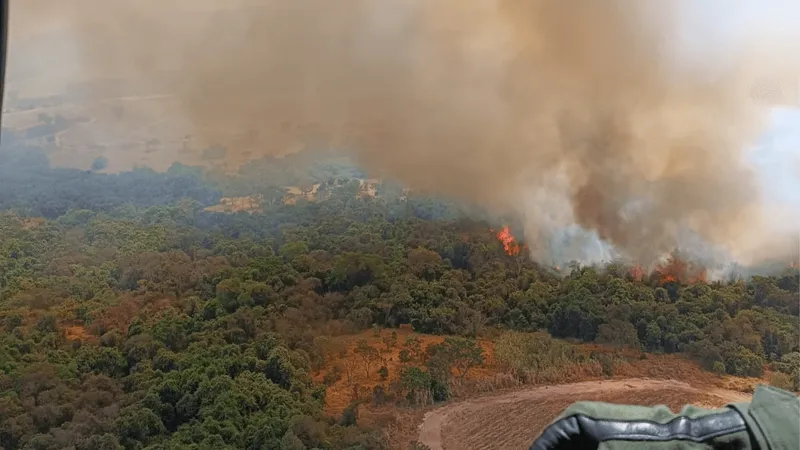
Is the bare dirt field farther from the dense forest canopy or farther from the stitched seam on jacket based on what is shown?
the stitched seam on jacket

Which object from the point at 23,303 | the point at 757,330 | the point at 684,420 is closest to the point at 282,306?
the point at 23,303

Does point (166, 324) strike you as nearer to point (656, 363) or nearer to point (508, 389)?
point (508, 389)

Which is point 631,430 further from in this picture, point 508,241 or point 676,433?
point 508,241

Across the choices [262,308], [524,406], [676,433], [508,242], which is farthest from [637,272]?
[676,433]

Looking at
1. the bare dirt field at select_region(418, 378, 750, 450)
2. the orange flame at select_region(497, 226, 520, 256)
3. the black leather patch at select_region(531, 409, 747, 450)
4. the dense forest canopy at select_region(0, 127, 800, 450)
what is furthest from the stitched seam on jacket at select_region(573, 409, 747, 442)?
the orange flame at select_region(497, 226, 520, 256)

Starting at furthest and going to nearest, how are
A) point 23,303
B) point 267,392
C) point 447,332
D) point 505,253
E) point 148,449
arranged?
point 505,253
point 23,303
point 447,332
point 267,392
point 148,449

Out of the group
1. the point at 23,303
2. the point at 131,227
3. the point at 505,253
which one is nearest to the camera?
the point at 23,303

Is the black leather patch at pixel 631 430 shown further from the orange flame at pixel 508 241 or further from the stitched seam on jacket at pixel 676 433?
the orange flame at pixel 508 241
